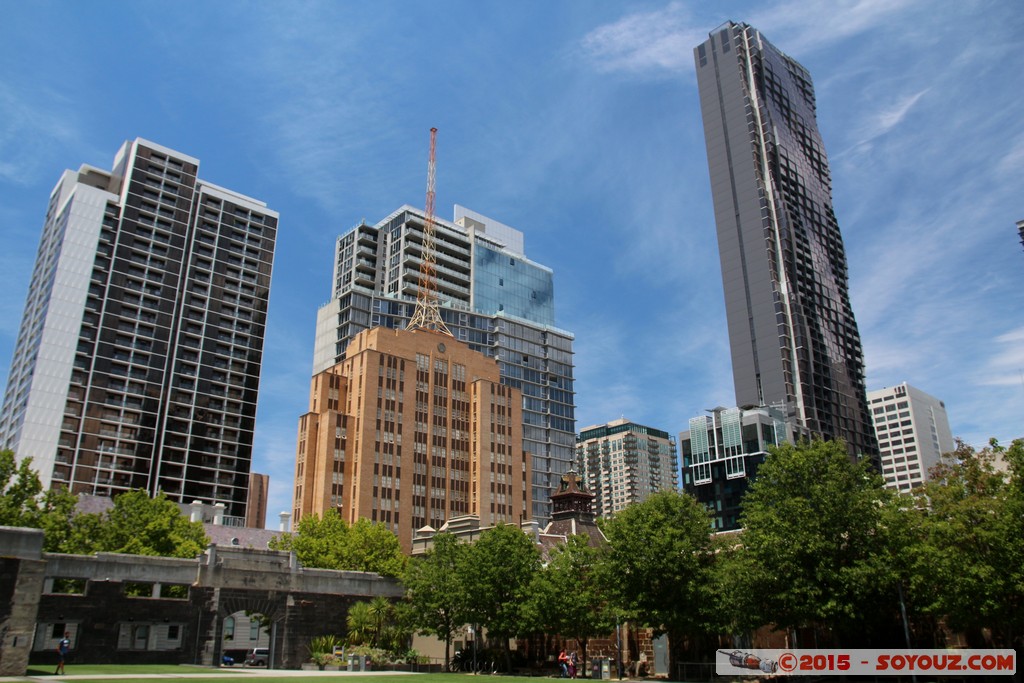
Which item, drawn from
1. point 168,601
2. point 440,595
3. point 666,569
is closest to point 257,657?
point 168,601

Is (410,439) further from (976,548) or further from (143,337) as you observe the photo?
(976,548)

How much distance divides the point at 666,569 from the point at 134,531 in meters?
45.0

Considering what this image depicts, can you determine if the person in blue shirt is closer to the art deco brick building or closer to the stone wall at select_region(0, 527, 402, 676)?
the stone wall at select_region(0, 527, 402, 676)

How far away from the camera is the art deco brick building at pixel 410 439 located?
438 ft

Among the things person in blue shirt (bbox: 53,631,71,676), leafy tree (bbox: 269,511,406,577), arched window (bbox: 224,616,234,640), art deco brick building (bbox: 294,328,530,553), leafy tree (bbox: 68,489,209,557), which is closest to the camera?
person in blue shirt (bbox: 53,631,71,676)

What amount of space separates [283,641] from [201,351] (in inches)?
4254

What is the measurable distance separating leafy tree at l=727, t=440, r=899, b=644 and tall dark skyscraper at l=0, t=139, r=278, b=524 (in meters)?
121

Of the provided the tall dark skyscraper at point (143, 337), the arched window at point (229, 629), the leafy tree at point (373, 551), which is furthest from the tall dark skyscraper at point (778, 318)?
the arched window at point (229, 629)

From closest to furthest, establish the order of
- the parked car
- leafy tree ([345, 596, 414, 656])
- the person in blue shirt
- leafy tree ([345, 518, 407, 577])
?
Answer: the person in blue shirt, leafy tree ([345, 596, 414, 656]), the parked car, leafy tree ([345, 518, 407, 577])

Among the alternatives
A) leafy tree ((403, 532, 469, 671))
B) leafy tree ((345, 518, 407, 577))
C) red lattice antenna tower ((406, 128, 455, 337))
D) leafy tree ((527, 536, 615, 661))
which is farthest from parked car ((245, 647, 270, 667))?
red lattice antenna tower ((406, 128, 455, 337))

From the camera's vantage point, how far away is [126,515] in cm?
7112

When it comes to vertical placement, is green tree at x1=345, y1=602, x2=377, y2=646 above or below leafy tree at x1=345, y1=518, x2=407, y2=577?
below

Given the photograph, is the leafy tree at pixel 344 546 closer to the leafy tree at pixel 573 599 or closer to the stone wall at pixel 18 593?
the leafy tree at pixel 573 599

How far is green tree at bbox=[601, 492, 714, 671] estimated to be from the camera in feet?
176
